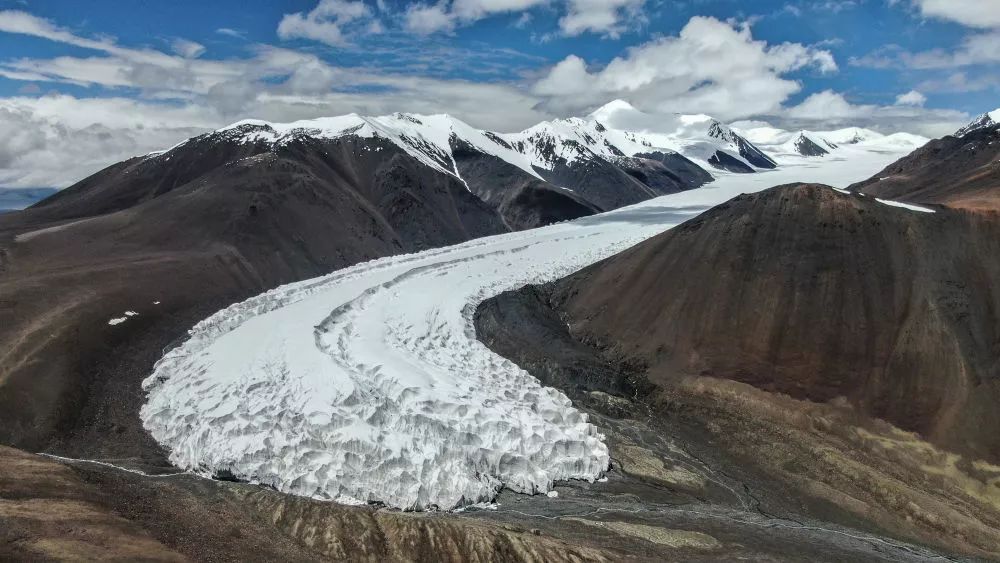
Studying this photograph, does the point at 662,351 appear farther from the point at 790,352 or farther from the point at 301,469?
the point at 301,469

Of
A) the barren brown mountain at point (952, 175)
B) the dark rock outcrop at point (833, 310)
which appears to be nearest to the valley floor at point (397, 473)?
the dark rock outcrop at point (833, 310)

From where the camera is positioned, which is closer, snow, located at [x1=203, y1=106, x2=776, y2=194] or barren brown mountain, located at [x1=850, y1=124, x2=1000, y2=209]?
barren brown mountain, located at [x1=850, y1=124, x2=1000, y2=209]

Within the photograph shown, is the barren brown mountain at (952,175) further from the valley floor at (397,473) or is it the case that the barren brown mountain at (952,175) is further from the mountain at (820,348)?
the valley floor at (397,473)

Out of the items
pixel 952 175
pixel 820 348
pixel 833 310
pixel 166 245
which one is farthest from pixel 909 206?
pixel 166 245

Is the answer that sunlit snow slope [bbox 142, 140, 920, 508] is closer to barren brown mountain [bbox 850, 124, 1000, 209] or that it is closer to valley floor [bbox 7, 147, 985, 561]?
valley floor [bbox 7, 147, 985, 561]

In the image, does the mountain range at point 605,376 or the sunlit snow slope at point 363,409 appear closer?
the mountain range at point 605,376

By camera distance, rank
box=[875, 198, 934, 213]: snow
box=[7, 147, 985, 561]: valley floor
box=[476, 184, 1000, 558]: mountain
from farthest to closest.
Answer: box=[875, 198, 934, 213]: snow
box=[476, 184, 1000, 558]: mountain
box=[7, 147, 985, 561]: valley floor

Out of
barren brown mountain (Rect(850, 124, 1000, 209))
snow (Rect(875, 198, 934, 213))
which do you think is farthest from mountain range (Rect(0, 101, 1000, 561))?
barren brown mountain (Rect(850, 124, 1000, 209))
